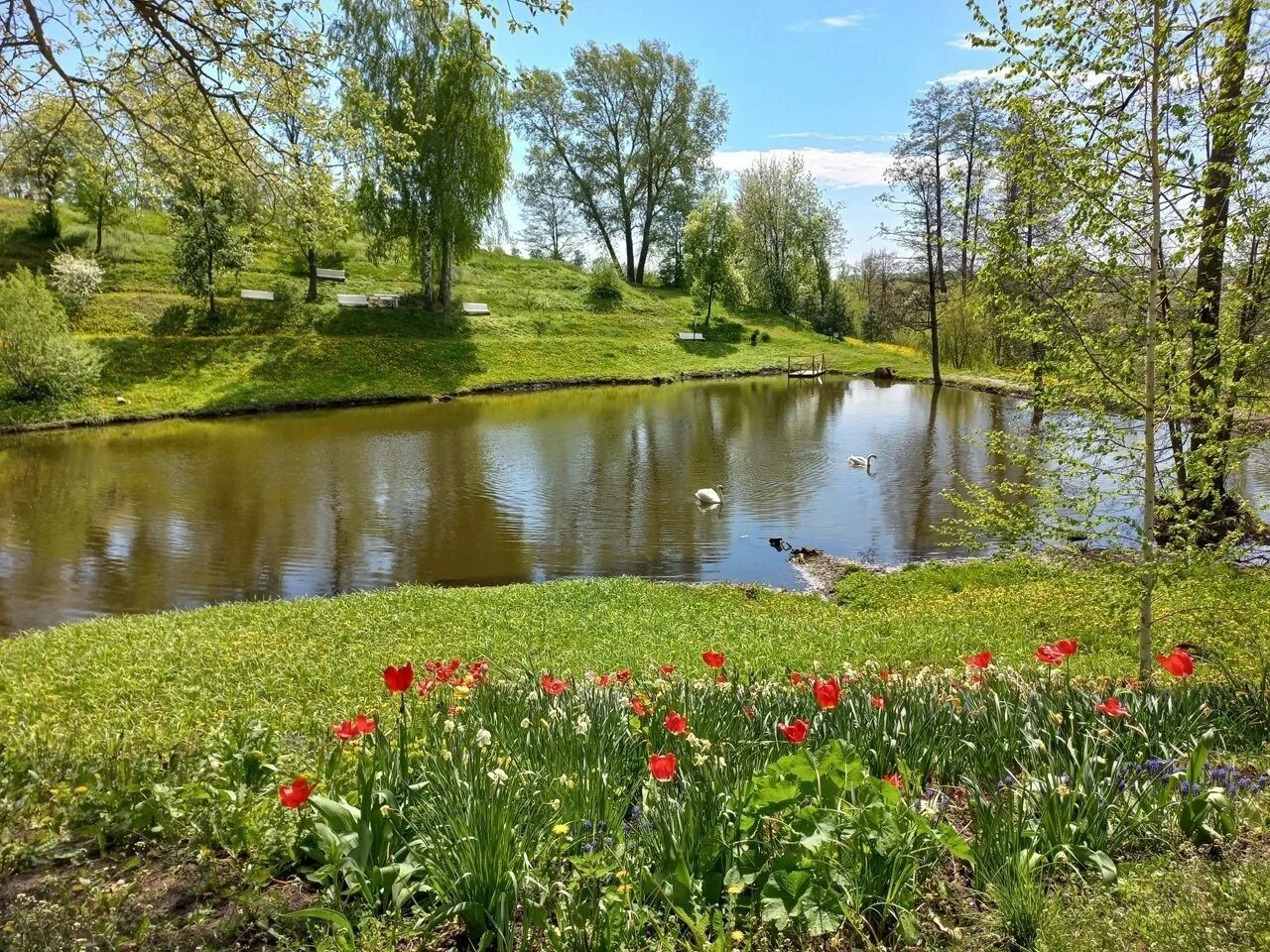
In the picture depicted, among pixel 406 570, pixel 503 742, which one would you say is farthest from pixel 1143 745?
pixel 406 570

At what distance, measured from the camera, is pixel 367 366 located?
35.6 metres

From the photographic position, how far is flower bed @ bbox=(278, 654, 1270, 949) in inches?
98.5

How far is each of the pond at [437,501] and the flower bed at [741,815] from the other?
390 cm

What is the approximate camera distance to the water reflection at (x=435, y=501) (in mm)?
12711

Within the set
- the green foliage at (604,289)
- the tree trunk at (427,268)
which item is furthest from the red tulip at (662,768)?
the green foliage at (604,289)

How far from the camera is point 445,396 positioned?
34812 millimetres

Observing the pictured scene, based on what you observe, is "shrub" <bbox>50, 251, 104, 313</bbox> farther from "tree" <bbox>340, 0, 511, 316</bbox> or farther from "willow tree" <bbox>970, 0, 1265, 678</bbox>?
"willow tree" <bbox>970, 0, 1265, 678</bbox>

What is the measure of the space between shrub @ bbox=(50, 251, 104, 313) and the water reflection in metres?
12.6

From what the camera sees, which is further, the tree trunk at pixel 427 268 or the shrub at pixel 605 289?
the shrub at pixel 605 289

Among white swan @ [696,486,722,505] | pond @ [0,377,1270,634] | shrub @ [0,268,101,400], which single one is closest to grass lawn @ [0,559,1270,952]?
pond @ [0,377,1270,634]

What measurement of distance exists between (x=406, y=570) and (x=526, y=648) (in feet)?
19.4

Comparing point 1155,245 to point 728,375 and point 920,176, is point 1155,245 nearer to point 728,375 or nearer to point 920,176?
point 920,176

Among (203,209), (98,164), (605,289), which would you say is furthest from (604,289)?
(98,164)

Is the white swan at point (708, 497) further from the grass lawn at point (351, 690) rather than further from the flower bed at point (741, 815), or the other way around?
the flower bed at point (741, 815)
